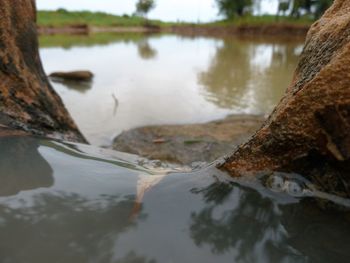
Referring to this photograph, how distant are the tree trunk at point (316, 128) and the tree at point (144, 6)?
50719mm

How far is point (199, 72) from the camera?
34.5 ft

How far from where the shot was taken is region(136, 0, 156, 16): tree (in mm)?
49750

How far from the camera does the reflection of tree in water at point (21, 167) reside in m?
1.89

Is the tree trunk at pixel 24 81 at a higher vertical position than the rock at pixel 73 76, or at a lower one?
higher

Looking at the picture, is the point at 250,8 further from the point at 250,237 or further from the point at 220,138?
the point at 250,237

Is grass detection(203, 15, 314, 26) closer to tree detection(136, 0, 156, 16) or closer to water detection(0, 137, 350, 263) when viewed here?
tree detection(136, 0, 156, 16)

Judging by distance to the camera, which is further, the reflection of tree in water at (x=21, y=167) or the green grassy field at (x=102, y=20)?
the green grassy field at (x=102, y=20)

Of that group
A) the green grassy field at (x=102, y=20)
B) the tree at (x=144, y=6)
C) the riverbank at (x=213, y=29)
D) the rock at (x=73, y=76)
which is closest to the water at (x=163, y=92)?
the rock at (x=73, y=76)

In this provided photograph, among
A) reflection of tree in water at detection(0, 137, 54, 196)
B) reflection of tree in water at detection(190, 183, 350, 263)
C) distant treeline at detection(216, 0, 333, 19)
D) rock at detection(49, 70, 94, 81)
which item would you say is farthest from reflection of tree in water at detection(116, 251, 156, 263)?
distant treeline at detection(216, 0, 333, 19)

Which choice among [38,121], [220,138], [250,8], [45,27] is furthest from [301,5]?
[38,121]

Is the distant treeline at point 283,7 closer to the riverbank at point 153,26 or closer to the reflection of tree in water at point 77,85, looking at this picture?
the riverbank at point 153,26

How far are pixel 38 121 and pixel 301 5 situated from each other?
3382 centimetres

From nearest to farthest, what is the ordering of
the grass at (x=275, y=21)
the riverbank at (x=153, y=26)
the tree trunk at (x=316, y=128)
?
the tree trunk at (x=316, y=128), the riverbank at (x=153, y=26), the grass at (x=275, y=21)

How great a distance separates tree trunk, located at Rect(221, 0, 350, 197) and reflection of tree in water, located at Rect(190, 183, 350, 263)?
0.20m
